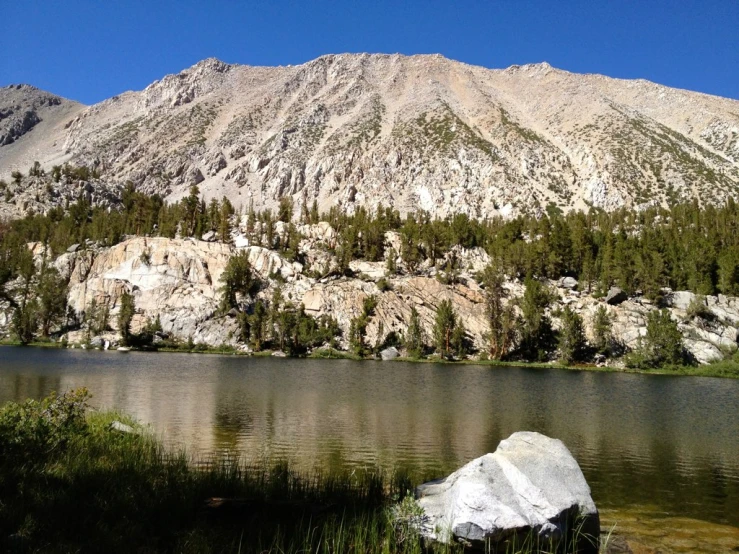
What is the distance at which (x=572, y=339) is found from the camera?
96875mm

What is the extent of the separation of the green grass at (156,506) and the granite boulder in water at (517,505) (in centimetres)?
38

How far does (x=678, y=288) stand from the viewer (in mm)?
116688

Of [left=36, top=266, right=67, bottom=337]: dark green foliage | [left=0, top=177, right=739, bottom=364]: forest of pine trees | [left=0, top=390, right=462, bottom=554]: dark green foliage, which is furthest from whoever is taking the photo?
[left=36, top=266, right=67, bottom=337]: dark green foliage

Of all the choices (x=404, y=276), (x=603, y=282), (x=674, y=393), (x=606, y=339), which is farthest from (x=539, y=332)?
(x=674, y=393)

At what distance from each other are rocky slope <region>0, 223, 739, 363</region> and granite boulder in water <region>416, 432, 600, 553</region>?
322 feet

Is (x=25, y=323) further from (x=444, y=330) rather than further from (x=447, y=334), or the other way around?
(x=447, y=334)

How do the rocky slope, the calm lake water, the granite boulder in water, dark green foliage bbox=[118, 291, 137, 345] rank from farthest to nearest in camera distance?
1. dark green foliage bbox=[118, 291, 137, 345]
2. the rocky slope
3. the calm lake water
4. the granite boulder in water

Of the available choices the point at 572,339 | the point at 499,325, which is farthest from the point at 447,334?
the point at 572,339

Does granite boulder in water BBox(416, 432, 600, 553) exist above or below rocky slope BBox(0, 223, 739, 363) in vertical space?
below

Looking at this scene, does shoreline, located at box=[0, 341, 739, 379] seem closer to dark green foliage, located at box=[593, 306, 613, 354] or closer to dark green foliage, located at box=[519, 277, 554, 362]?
dark green foliage, located at box=[593, 306, 613, 354]

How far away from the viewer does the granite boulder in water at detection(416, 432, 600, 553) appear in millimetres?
10430

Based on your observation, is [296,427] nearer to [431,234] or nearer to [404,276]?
[404,276]

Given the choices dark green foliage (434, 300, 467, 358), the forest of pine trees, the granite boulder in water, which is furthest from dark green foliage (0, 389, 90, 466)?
dark green foliage (434, 300, 467, 358)

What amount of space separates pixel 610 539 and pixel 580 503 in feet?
8.28
